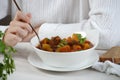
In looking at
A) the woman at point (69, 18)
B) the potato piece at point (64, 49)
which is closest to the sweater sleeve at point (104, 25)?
the woman at point (69, 18)

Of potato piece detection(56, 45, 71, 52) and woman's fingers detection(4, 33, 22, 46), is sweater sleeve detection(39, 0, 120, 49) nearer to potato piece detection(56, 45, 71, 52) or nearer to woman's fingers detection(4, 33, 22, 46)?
woman's fingers detection(4, 33, 22, 46)

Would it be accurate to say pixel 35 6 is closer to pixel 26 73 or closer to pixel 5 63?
pixel 26 73

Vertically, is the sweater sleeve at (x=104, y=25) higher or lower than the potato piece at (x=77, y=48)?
higher

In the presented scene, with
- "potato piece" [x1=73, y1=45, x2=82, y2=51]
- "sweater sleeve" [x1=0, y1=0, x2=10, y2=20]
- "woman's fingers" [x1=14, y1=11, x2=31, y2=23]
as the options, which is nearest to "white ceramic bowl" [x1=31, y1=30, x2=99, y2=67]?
"potato piece" [x1=73, y1=45, x2=82, y2=51]

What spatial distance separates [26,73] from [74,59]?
0.13 m

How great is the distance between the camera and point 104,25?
0.89 m

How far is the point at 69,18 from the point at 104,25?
24cm

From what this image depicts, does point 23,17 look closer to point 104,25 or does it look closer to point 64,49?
point 64,49

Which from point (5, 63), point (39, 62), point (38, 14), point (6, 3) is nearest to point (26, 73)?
point (39, 62)

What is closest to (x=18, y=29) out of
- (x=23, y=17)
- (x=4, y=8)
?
(x=23, y=17)

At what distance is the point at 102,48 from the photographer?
0.83 metres

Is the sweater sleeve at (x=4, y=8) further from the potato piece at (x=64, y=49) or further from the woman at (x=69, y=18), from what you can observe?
the potato piece at (x=64, y=49)

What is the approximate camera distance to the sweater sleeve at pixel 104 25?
872 mm

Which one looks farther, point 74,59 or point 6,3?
point 6,3
